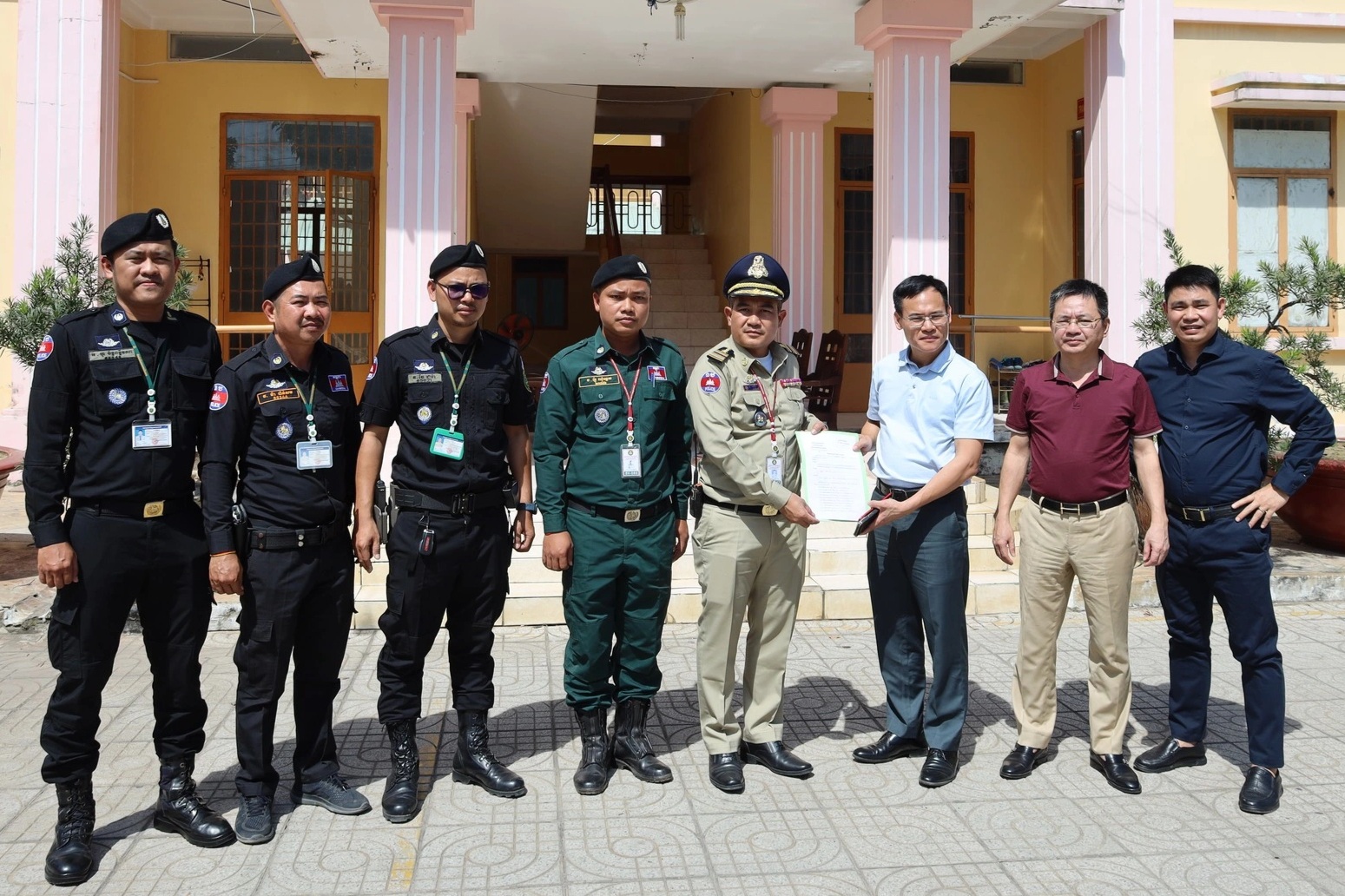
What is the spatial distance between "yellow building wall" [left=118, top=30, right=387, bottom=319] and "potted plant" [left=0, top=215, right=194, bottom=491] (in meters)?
5.04

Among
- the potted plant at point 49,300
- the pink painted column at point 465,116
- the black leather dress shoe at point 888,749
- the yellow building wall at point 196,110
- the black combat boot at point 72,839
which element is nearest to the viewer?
the black combat boot at point 72,839

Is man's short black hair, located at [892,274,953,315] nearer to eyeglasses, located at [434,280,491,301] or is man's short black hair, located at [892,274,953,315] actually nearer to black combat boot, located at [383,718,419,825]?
eyeglasses, located at [434,280,491,301]

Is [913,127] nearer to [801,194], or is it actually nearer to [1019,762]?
[801,194]

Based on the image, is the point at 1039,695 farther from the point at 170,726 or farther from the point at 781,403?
the point at 170,726

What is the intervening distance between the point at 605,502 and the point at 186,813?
5.12 feet

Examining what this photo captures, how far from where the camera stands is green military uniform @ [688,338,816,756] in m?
3.79

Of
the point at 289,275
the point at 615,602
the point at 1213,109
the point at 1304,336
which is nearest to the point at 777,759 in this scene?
the point at 615,602

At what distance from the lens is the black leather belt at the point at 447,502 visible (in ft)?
11.9

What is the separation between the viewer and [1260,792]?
359 cm

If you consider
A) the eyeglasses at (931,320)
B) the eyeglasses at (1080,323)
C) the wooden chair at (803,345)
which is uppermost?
the wooden chair at (803,345)

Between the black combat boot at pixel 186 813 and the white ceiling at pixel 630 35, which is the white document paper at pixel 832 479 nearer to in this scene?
the black combat boot at pixel 186 813

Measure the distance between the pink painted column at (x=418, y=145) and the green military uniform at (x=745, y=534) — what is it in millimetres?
4167

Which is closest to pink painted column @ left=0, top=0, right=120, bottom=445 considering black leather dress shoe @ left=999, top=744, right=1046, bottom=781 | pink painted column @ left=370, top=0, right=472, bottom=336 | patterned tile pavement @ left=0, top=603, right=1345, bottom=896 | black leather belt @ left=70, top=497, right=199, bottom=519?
pink painted column @ left=370, top=0, right=472, bottom=336

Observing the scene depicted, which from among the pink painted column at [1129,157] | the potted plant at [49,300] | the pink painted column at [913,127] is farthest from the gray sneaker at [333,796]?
the pink painted column at [1129,157]
